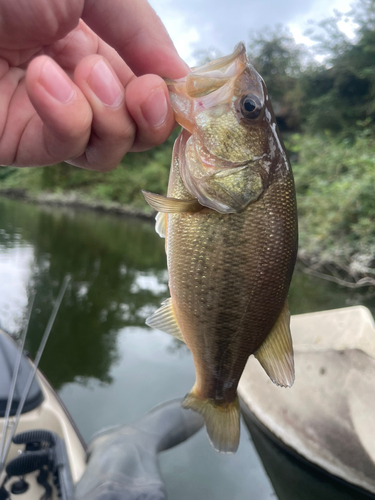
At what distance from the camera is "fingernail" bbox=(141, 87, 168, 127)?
1.16 m

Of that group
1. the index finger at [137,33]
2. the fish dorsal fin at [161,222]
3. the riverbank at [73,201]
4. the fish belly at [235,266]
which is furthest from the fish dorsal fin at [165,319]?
the riverbank at [73,201]

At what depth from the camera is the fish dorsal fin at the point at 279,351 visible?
1.36m

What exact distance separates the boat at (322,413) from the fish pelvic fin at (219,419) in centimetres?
206

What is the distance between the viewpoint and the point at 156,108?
118cm

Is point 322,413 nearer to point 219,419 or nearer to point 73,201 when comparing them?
point 219,419

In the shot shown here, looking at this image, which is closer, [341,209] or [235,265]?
[235,265]

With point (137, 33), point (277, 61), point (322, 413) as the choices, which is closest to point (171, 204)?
point (137, 33)

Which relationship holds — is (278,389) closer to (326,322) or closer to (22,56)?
(326,322)

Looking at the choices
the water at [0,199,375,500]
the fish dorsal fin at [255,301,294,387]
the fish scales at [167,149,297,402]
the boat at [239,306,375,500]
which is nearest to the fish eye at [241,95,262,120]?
the fish scales at [167,149,297,402]

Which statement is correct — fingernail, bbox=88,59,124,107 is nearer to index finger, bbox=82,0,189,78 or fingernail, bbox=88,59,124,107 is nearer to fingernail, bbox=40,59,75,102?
fingernail, bbox=40,59,75,102

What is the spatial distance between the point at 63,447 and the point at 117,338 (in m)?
3.66

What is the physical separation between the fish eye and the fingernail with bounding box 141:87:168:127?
31 centimetres

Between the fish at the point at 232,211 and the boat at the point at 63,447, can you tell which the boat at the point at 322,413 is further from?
the fish at the point at 232,211

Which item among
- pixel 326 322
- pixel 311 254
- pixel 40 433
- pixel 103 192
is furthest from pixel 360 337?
pixel 103 192
